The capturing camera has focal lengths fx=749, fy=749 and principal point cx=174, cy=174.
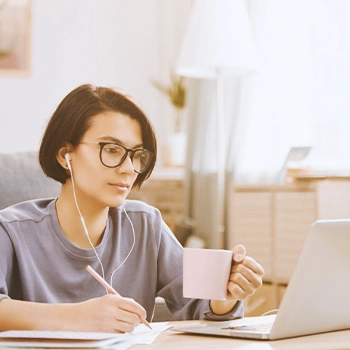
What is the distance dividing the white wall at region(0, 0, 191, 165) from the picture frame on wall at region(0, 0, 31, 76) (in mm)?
45

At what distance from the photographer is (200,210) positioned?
4453 mm

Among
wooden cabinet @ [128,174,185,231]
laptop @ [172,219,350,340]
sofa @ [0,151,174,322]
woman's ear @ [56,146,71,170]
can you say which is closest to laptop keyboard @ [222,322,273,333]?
laptop @ [172,219,350,340]

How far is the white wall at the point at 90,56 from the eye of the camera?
4.69 meters

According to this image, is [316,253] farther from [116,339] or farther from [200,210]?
[200,210]

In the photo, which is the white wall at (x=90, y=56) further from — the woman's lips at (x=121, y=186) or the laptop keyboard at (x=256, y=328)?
the laptop keyboard at (x=256, y=328)

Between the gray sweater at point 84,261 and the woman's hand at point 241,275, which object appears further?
the gray sweater at point 84,261

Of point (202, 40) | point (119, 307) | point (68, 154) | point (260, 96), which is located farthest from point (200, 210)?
point (119, 307)

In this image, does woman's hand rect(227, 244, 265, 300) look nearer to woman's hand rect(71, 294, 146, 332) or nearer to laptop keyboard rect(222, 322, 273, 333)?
laptop keyboard rect(222, 322, 273, 333)

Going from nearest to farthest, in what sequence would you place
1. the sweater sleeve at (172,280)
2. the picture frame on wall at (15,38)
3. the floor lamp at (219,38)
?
the sweater sleeve at (172,280), the floor lamp at (219,38), the picture frame on wall at (15,38)

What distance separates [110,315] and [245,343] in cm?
21

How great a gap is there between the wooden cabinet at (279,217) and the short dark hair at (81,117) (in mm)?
1728

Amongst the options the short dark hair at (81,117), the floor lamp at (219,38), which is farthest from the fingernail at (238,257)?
the floor lamp at (219,38)

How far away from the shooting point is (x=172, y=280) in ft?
5.66

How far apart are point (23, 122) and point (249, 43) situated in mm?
1699
